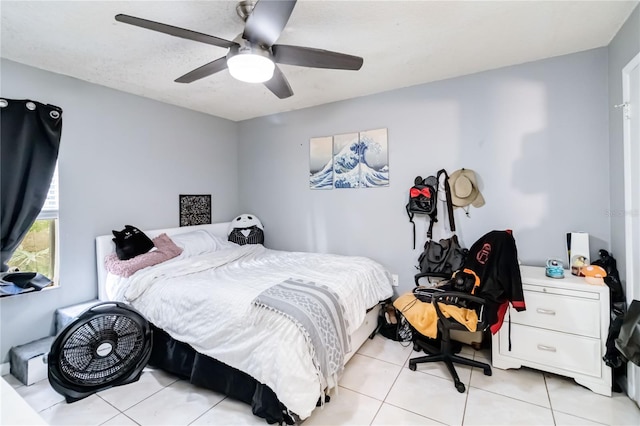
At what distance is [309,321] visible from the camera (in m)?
1.81

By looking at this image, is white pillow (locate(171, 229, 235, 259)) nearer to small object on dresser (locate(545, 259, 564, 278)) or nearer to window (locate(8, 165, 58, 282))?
window (locate(8, 165, 58, 282))

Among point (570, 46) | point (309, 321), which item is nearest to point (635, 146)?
point (570, 46)

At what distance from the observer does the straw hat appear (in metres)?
2.71

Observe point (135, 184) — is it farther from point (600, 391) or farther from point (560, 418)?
point (600, 391)

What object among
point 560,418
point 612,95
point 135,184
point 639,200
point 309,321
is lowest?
point 560,418

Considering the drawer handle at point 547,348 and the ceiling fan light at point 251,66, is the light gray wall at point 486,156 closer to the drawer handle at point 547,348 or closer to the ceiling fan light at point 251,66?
the drawer handle at point 547,348

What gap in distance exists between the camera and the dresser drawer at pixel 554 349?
2.02 metres

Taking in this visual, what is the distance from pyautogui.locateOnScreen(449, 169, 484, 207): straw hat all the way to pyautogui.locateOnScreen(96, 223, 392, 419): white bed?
1.02m

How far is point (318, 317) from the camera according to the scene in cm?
189

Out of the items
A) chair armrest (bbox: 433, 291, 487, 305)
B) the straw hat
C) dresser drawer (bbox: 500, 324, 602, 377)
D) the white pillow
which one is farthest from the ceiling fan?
dresser drawer (bbox: 500, 324, 602, 377)

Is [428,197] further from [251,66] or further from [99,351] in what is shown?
[99,351]

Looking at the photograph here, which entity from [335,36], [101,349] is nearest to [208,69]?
[335,36]

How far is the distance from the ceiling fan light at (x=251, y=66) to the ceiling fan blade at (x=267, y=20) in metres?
0.08

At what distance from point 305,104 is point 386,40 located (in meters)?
1.56
